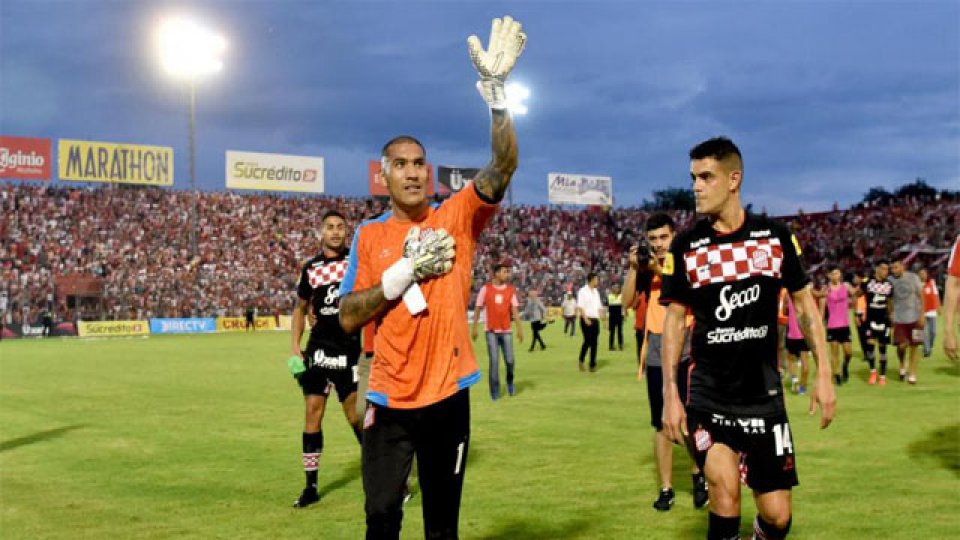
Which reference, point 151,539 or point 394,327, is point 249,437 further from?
point 394,327

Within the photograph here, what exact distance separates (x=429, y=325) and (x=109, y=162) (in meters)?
60.0

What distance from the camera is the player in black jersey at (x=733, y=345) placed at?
15.9ft

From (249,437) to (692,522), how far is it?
7305 millimetres

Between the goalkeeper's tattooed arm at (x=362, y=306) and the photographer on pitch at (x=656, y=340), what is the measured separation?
3.85m

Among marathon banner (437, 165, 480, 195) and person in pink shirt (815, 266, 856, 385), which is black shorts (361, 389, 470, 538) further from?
marathon banner (437, 165, 480, 195)

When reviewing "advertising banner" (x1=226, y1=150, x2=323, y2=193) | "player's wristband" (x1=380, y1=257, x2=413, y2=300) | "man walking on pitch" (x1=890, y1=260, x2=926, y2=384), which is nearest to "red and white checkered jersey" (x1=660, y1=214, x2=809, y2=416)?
"player's wristband" (x1=380, y1=257, x2=413, y2=300)

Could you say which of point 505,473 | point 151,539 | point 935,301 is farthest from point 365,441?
point 935,301

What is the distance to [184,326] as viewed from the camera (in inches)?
1802

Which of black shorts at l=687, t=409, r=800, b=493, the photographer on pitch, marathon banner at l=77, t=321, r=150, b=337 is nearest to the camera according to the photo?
black shorts at l=687, t=409, r=800, b=493

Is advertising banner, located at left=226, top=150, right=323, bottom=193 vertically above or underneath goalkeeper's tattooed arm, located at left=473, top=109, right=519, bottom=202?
above

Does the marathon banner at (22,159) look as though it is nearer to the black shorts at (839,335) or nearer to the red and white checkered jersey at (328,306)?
the black shorts at (839,335)

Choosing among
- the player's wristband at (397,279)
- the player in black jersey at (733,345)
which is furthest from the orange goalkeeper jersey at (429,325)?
the player in black jersey at (733,345)

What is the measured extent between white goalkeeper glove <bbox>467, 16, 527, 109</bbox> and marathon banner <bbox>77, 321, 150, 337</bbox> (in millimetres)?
43050

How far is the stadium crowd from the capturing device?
4700 centimetres
